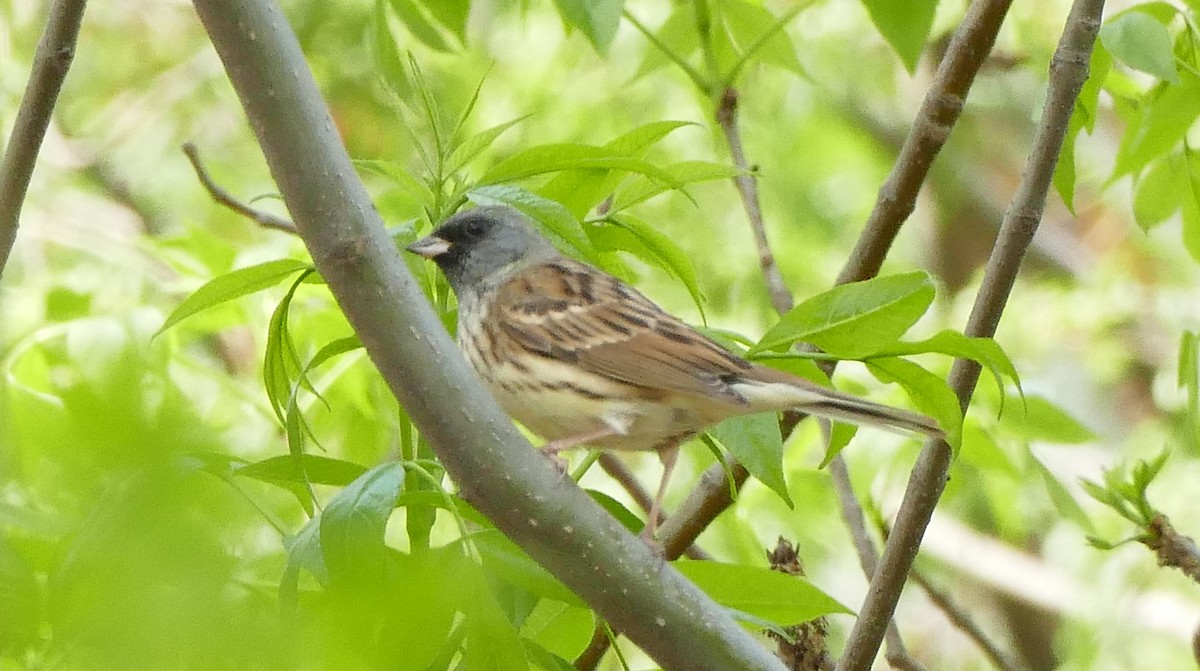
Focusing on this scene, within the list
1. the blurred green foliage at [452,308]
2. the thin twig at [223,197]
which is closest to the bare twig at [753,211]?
the blurred green foliage at [452,308]

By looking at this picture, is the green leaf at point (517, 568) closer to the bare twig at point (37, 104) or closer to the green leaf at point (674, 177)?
the green leaf at point (674, 177)

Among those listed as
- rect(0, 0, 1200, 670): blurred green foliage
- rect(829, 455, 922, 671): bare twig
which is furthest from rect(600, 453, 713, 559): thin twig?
rect(829, 455, 922, 671): bare twig

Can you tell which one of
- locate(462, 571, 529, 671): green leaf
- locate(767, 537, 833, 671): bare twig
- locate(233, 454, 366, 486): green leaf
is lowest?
locate(462, 571, 529, 671): green leaf

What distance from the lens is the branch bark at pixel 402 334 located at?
1.33 meters

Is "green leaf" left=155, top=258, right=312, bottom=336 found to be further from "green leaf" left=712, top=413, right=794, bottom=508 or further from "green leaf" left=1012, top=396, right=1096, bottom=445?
"green leaf" left=1012, top=396, right=1096, bottom=445

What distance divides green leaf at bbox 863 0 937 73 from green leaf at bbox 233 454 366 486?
0.95 metres

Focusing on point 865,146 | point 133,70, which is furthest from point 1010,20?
point 133,70

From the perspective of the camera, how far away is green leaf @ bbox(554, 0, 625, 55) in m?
1.82

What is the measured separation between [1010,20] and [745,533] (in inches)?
90.6

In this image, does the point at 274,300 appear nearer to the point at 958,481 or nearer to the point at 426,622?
the point at 958,481

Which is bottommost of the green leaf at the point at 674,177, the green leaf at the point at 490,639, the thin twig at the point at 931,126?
the green leaf at the point at 490,639

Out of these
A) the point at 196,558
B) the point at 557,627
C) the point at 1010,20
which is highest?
the point at 1010,20

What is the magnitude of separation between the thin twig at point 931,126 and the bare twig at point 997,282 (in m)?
0.15

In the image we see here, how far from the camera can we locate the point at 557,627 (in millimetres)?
1780
